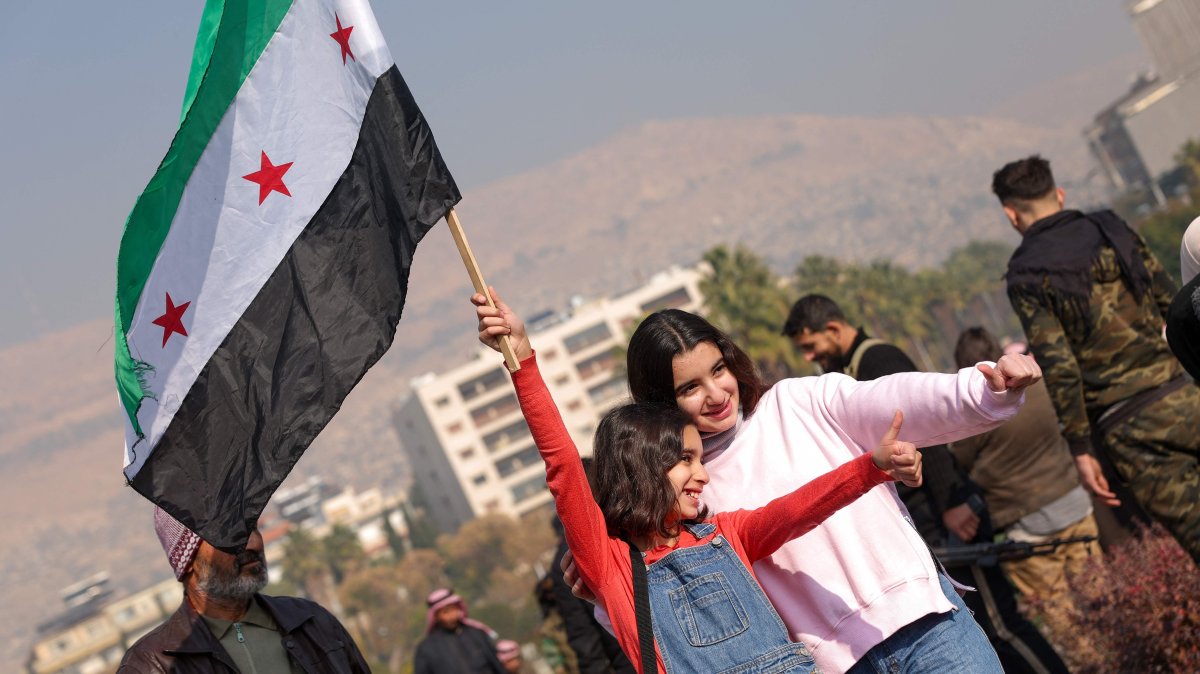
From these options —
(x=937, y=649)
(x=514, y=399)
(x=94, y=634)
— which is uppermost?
(x=514, y=399)

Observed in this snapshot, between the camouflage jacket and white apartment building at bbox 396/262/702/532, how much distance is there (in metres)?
104

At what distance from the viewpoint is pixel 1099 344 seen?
17.6 feet

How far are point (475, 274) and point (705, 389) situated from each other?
2.60 feet

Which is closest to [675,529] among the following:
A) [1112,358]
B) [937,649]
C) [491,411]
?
[937,649]

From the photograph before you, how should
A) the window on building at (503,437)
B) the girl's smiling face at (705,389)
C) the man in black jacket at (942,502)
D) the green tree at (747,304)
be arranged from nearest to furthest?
the girl's smiling face at (705,389)
the man in black jacket at (942,502)
the green tree at (747,304)
the window on building at (503,437)

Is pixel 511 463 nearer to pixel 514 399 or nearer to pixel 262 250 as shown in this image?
pixel 514 399

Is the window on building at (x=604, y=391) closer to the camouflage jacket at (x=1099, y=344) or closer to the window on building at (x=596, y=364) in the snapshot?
the window on building at (x=596, y=364)

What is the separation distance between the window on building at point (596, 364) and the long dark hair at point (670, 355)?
109813 mm

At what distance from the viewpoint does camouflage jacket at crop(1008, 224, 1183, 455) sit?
17.3ft

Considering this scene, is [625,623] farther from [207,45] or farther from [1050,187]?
[1050,187]

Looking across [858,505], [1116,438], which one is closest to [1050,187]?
[1116,438]

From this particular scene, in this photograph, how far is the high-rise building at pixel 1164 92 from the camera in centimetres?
10800

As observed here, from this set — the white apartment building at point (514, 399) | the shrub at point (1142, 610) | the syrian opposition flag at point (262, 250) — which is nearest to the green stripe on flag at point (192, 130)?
the syrian opposition flag at point (262, 250)

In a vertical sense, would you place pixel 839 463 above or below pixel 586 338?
below
